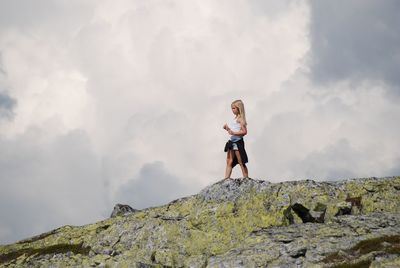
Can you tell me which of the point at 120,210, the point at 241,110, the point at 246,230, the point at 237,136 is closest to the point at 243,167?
the point at 237,136

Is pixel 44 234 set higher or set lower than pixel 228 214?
higher

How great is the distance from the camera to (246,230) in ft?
100

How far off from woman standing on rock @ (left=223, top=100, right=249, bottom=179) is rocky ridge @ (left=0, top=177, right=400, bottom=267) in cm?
158

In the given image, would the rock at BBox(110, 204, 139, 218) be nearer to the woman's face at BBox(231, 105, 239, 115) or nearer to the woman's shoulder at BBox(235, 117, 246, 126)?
the woman's shoulder at BBox(235, 117, 246, 126)

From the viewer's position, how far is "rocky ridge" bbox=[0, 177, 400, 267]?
26.9 meters

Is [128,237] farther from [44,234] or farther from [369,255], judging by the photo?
[369,255]

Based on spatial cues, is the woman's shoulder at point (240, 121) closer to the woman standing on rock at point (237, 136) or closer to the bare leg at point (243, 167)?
the woman standing on rock at point (237, 136)

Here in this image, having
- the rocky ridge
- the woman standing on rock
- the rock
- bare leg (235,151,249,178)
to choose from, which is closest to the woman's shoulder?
the woman standing on rock

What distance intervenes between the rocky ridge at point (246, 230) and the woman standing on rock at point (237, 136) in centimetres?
158

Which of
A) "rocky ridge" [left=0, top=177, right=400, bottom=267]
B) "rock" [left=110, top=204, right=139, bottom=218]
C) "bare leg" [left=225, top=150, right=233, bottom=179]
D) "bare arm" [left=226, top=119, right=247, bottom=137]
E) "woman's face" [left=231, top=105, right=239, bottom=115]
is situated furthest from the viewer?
"rock" [left=110, top=204, right=139, bottom=218]

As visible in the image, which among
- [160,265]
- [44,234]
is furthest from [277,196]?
[44,234]

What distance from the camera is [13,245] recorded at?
128 feet

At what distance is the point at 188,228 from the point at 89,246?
23.5ft

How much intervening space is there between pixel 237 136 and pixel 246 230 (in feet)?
20.3
